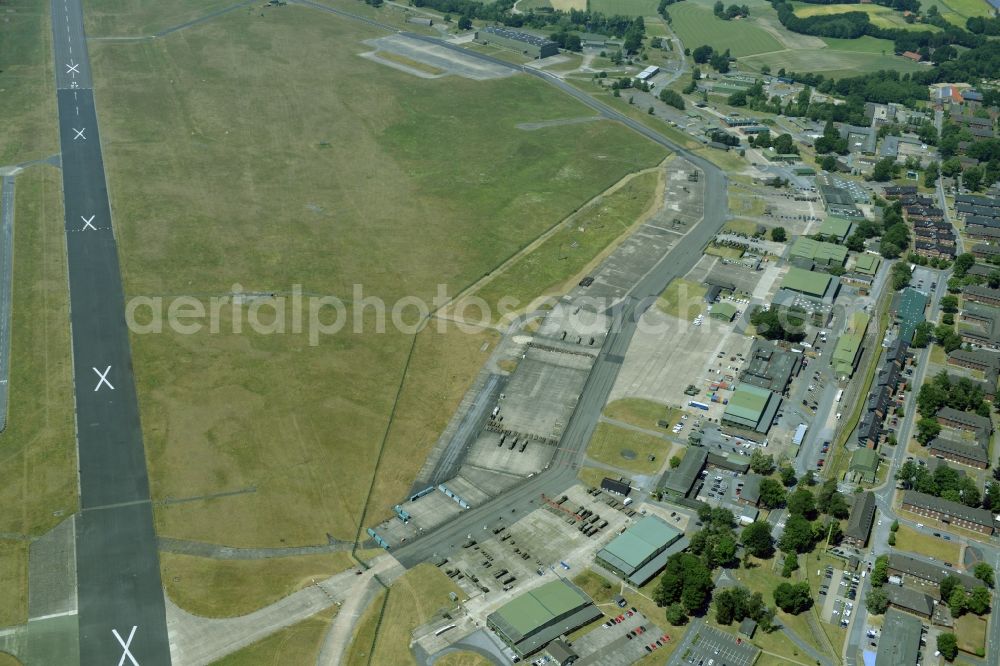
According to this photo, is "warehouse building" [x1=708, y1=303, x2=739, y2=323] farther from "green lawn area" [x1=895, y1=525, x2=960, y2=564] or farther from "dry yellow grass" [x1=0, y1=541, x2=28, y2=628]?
"dry yellow grass" [x1=0, y1=541, x2=28, y2=628]

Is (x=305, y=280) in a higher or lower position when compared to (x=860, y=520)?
lower

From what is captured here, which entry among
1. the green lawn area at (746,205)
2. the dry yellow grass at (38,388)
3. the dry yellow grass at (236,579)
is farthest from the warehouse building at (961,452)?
the dry yellow grass at (38,388)

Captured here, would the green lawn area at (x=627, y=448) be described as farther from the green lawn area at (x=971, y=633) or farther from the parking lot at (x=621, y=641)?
the green lawn area at (x=971, y=633)

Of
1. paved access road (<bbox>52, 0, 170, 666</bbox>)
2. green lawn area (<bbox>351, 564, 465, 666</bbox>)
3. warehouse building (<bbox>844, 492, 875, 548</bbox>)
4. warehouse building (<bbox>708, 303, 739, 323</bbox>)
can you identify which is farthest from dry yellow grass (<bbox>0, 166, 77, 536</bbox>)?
warehouse building (<bbox>708, 303, 739, 323</bbox>)

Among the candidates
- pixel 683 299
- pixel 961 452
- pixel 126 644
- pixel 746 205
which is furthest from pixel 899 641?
pixel 746 205

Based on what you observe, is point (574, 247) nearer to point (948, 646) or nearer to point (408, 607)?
point (408, 607)

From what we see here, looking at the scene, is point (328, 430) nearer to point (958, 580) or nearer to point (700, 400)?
point (700, 400)

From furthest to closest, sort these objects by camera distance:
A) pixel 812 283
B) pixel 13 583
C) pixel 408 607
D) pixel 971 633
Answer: pixel 812 283, pixel 13 583, pixel 408 607, pixel 971 633
